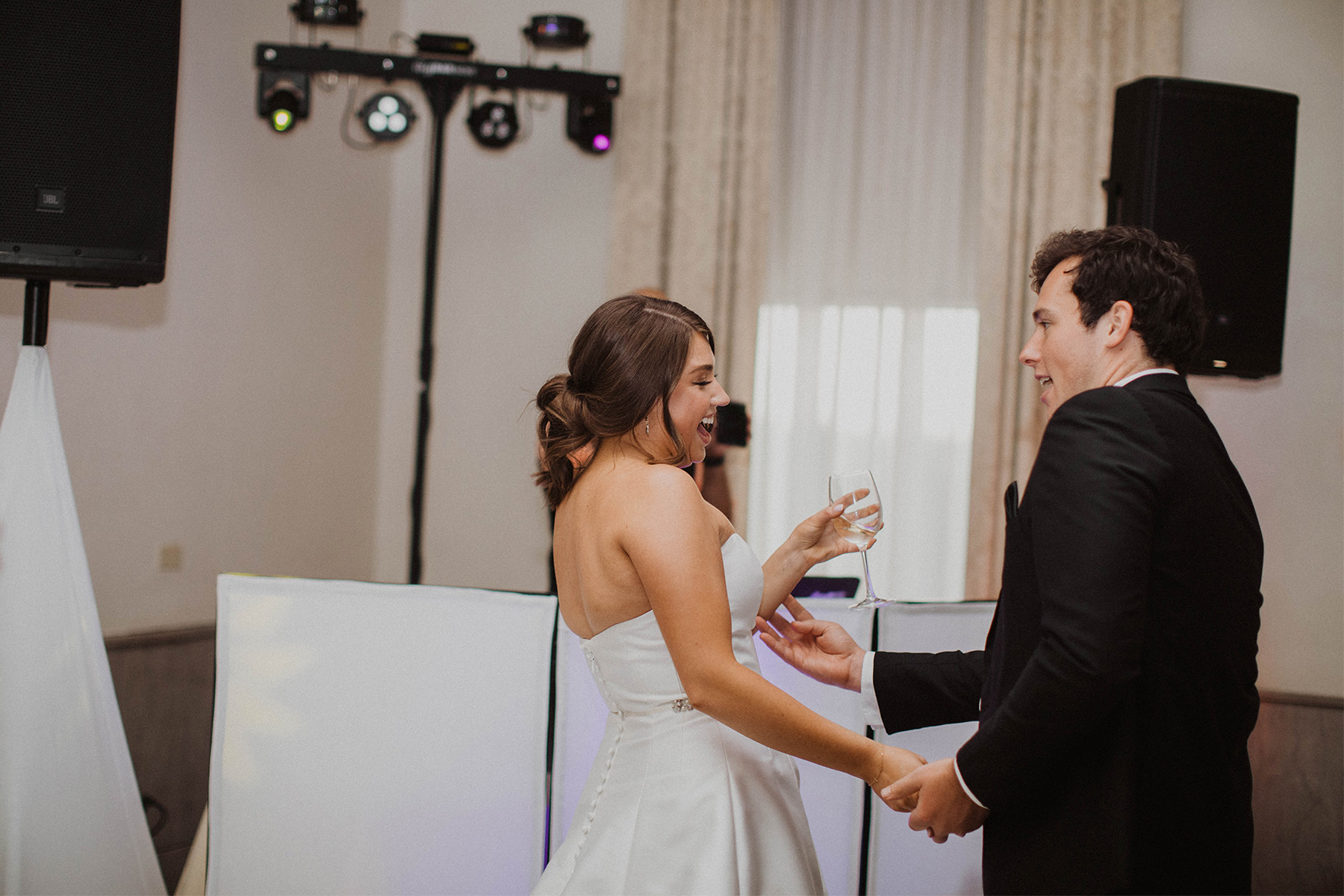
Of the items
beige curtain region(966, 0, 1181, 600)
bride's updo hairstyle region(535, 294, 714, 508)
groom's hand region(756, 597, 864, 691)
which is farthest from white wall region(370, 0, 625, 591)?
bride's updo hairstyle region(535, 294, 714, 508)

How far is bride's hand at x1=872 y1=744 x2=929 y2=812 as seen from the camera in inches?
60.7

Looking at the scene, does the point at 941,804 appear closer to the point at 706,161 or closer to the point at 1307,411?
the point at 1307,411

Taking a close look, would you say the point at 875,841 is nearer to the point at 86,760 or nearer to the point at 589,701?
the point at 589,701

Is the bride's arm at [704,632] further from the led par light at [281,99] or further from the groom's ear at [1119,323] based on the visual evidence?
the led par light at [281,99]

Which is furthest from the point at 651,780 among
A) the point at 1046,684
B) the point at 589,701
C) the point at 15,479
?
the point at 15,479

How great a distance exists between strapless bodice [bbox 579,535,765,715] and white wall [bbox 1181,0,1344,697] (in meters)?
3.05

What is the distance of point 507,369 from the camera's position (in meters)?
4.96

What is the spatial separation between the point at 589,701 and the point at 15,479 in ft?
4.97

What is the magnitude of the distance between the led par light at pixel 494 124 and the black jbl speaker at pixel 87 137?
2058 mm

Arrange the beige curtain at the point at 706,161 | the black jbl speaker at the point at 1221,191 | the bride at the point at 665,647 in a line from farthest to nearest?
the beige curtain at the point at 706,161, the black jbl speaker at the point at 1221,191, the bride at the point at 665,647

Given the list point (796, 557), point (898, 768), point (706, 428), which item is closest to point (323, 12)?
point (706, 428)

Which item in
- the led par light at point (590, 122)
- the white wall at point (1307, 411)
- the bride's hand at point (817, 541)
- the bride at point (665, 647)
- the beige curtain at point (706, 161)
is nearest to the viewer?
the bride at point (665, 647)

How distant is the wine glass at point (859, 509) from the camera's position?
166 cm

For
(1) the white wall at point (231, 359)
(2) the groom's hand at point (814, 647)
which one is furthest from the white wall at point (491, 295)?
(2) the groom's hand at point (814, 647)
